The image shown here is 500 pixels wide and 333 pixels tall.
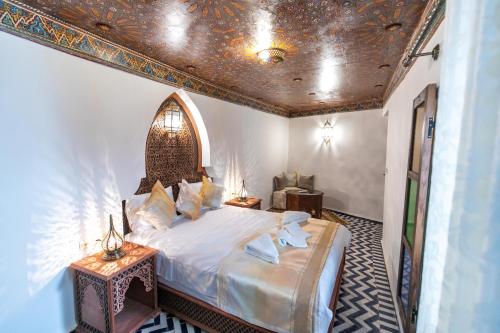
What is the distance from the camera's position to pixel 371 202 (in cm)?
497

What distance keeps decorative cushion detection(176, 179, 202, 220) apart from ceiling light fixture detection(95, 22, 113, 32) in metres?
1.84

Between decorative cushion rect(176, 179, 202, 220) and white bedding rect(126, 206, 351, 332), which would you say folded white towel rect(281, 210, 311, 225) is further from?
decorative cushion rect(176, 179, 202, 220)

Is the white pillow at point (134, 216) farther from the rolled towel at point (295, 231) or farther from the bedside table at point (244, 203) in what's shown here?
the bedside table at point (244, 203)

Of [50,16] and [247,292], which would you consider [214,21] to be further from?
[247,292]

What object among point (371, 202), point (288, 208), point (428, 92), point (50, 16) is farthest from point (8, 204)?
point (371, 202)

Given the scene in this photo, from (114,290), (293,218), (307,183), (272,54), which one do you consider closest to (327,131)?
(307,183)

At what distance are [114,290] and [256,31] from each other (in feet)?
7.64

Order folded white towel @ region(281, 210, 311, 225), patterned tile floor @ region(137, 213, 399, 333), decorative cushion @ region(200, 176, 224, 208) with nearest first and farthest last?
patterned tile floor @ region(137, 213, 399, 333) < folded white towel @ region(281, 210, 311, 225) < decorative cushion @ region(200, 176, 224, 208)

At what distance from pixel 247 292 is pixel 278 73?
253 cm

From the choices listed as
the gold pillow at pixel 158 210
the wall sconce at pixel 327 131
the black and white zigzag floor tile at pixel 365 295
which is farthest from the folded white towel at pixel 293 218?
the wall sconce at pixel 327 131

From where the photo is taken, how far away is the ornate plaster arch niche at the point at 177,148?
2809mm

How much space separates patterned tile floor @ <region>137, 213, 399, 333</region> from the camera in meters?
2.02

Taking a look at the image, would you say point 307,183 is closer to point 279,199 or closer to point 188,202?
point 279,199

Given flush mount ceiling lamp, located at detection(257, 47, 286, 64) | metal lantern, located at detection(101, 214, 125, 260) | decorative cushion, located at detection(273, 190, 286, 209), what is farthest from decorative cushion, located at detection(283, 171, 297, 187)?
metal lantern, located at detection(101, 214, 125, 260)
